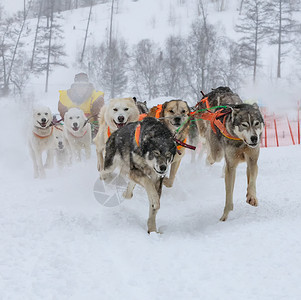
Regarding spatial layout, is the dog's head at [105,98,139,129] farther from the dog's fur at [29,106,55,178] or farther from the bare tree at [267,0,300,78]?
the bare tree at [267,0,300,78]

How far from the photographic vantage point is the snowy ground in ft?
6.89

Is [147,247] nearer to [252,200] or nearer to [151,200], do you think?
[151,200]

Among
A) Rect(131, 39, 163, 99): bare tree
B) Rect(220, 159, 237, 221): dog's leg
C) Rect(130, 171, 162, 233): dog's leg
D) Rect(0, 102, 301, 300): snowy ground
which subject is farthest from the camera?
Rect(131, 39, 163, 99): bare tree

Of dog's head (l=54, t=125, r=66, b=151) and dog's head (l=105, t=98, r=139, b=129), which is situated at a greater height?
dog's head (l=105, t=98, r=139, b=129)

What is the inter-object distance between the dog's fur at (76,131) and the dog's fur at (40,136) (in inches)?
12.2

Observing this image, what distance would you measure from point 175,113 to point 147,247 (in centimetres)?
219

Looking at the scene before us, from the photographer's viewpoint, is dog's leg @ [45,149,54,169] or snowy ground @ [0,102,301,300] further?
dog's leg @ [45,149,54,169]

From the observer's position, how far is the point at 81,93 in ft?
24.6

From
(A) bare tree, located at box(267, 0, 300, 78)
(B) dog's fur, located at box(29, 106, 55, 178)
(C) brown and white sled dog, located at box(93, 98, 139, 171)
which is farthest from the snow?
(A) bare tree, located at box(267, 0, 300, 78)

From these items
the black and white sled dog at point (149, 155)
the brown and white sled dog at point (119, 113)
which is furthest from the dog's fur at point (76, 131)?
the black and white sled dog at point (149, 155)

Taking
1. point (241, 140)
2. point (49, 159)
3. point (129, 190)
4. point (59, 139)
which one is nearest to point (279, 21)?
point (59, 139)

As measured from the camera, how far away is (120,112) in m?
4.77

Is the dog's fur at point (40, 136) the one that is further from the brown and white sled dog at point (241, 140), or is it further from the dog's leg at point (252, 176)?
the dog's leg at point (252, 176)

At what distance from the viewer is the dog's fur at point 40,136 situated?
646 cm
